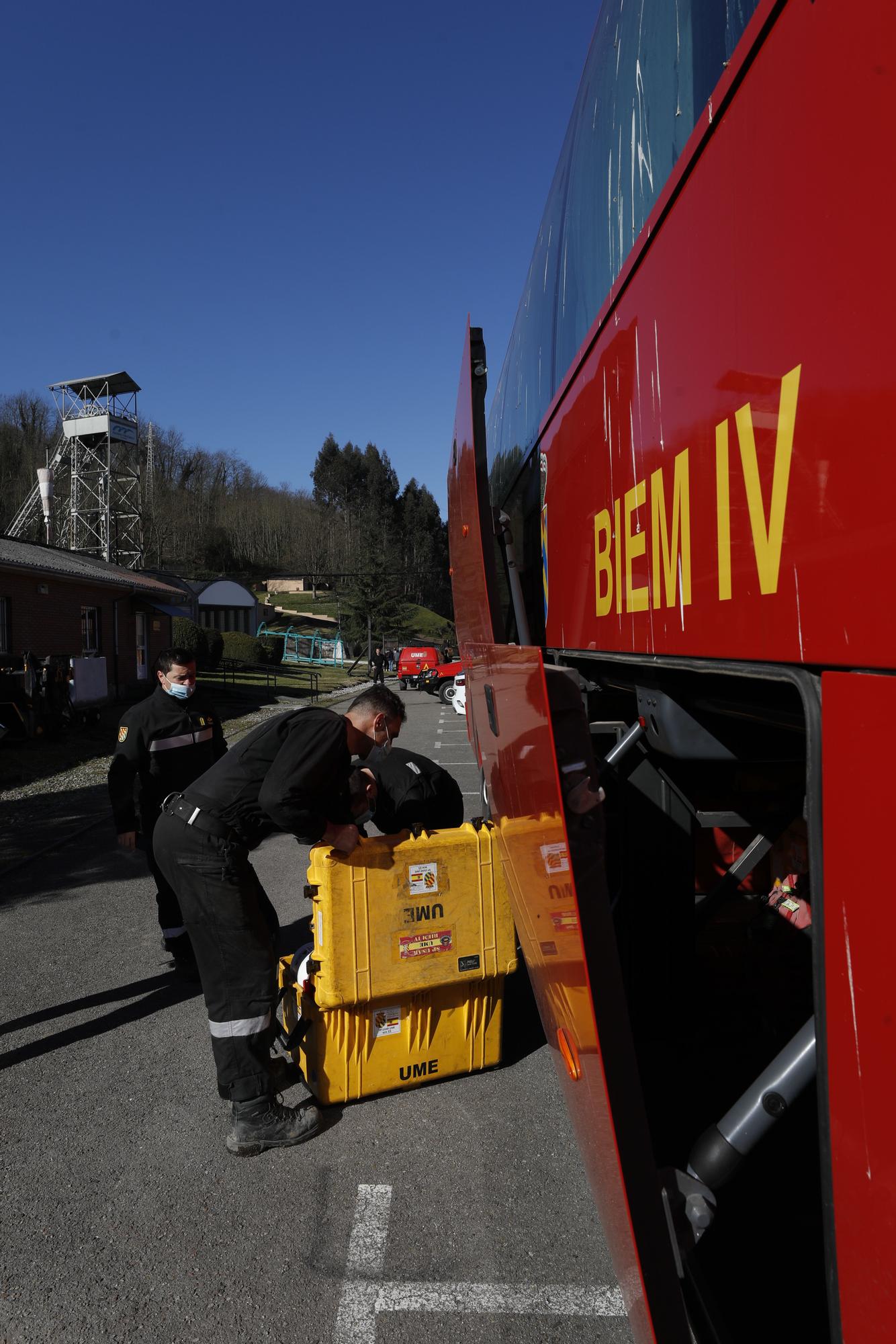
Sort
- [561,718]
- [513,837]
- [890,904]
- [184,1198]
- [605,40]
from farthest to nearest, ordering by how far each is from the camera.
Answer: [184,1198], [513,837], [605,40], [561,718], [890,904]

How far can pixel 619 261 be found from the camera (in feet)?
6.53

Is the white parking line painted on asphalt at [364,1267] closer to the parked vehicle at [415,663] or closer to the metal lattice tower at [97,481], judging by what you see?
the parked vehicle at [415,663]

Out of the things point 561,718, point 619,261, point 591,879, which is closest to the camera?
point 591,879

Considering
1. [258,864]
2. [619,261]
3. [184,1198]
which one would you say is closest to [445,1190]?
[184,1198]

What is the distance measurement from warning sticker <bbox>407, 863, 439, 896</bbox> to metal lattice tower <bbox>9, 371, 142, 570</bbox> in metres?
45.1

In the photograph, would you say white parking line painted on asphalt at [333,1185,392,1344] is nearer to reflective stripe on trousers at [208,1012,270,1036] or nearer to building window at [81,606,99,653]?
reflective stripe on trousers at [208,1012,270,1036]

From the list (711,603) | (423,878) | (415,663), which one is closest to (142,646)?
(415,663)

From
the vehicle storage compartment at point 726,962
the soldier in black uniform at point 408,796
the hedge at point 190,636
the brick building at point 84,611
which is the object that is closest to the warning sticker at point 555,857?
the vehicle storage compartment at point 726,962

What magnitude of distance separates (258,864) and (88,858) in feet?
5.06

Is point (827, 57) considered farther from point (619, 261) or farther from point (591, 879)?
point (591, 879)

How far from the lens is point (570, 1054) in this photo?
186cm

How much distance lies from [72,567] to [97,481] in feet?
86.9

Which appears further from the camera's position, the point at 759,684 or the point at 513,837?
the point at 513,837

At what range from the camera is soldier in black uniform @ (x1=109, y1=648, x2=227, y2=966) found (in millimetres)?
4648
